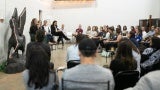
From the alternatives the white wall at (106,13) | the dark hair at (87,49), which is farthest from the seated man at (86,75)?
the white wall at (106,13)

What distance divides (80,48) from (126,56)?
5.24ft

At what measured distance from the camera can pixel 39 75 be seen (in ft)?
9.13

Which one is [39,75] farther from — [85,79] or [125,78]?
[125,78]

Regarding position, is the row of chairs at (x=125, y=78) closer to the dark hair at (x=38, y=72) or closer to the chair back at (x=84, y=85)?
the dark hair at (x=38, y=72)

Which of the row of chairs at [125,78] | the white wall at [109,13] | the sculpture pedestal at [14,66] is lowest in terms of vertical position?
the sculpture pedestal at [14,66]

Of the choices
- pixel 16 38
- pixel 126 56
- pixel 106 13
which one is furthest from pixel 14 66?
pixel 106 13

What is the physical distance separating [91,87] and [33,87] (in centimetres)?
87

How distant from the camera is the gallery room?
7.23 ft

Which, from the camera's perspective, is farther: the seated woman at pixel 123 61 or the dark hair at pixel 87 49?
the seated woman at pixel 123 61

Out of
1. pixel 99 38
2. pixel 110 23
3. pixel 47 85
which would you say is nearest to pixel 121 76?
pixel 47 85

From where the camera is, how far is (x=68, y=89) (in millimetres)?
2215

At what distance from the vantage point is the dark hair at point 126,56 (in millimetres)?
3621

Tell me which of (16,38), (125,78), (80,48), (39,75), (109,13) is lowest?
(125,78)

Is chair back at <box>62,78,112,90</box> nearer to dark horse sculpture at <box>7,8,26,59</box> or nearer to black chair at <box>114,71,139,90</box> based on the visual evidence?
black chair at <box>114,71,139,90</box>
